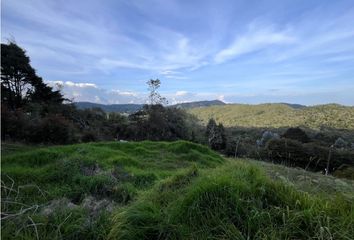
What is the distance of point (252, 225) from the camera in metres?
3.15

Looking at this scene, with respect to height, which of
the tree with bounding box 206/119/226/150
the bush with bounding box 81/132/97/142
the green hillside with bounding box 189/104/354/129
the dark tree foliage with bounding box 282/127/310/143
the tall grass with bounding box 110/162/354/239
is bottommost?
the green hillside with bounding box 189/104/354/129

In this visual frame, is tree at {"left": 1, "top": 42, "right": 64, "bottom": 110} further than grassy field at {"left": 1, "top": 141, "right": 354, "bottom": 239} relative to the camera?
Yes

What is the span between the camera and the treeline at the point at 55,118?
12.3 meters

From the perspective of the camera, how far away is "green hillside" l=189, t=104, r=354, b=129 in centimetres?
7856

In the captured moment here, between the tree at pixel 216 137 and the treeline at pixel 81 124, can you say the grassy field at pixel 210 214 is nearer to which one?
the treeline at pixel 81 124

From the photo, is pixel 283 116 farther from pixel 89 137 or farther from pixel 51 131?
pixel 51 131

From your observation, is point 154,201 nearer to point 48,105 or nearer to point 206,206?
point 206,206

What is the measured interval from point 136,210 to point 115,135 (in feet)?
→ 57.3

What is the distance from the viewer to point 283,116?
101 meters

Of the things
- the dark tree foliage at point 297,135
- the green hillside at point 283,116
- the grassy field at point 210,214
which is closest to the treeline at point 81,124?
the grassy field at point 210,214

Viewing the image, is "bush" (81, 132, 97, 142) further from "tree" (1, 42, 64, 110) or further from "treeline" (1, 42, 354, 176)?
"tree" (1, 42, 64, 110)

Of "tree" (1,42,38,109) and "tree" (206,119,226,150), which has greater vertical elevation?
"tree" (1,42,38,109)

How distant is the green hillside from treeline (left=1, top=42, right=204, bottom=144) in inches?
840

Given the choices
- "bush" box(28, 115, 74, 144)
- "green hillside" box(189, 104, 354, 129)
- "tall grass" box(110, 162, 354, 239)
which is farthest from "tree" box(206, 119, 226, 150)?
"tall grass" box(110, 162, 354, 239)
